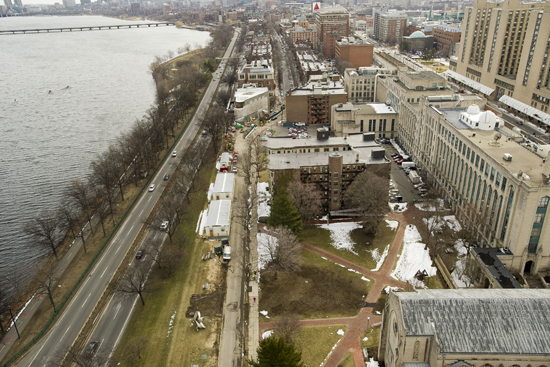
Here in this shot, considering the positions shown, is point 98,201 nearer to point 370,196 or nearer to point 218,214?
point 218,214

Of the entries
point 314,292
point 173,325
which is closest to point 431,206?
point 314,292

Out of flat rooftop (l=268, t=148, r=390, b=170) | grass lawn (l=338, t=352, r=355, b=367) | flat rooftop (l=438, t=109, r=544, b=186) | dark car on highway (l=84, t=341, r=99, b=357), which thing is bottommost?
grass lawn (l=338, t=352, r=355, b=367)

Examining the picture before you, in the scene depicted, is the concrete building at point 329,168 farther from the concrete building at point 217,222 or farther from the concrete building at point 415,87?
the concrete building at point 415,87

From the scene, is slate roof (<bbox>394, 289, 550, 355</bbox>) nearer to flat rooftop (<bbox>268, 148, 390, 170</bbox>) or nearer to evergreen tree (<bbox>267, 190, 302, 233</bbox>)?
evergreen tree (<bbox>267, 190, 302, 233</bbox>)

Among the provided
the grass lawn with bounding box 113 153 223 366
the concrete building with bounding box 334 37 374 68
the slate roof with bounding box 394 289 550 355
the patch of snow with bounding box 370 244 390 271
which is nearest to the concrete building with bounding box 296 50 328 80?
the concrete building with bounding box 334 37 374 68

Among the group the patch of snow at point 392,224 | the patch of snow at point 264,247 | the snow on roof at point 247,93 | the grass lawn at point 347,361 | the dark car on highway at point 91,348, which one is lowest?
the patch of snow at point 392,224

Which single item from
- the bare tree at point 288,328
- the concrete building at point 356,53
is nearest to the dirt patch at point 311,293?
the bare tree at point 288,328
